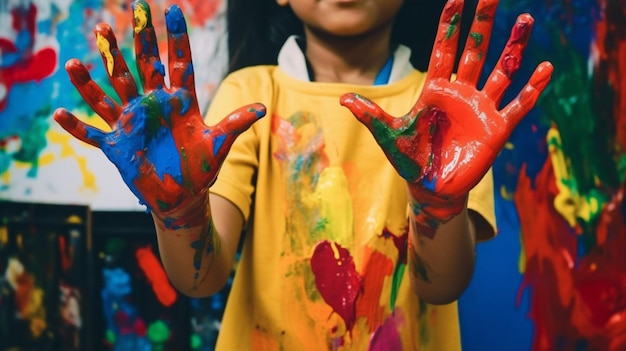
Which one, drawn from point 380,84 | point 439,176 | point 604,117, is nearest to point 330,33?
point 380,84

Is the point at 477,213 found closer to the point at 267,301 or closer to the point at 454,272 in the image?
the point at 454,272

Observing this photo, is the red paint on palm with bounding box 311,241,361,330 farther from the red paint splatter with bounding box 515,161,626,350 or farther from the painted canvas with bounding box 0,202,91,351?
the painted canvas with bounding box 0,202,91,351

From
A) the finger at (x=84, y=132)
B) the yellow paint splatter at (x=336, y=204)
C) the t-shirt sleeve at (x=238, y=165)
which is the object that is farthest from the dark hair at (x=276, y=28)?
the finger at (x=84, y=132)

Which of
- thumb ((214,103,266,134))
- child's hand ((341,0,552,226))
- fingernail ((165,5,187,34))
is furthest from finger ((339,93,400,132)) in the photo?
fingernail ((165,5,187,34))

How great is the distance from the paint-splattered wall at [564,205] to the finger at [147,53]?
0.84 metres

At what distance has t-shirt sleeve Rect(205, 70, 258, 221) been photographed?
40.7 inches

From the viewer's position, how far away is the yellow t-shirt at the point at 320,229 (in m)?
1.02

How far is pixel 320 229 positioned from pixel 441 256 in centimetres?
20

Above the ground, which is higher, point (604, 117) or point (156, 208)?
point (156, 208)

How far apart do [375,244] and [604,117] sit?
663mm

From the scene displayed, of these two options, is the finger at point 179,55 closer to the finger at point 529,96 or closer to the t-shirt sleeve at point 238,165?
the t-shirt sleeve at point 238,165

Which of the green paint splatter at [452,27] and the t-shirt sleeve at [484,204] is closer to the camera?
the green paint splatter at [452,27]

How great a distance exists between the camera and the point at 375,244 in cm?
103

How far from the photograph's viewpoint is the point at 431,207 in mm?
838
